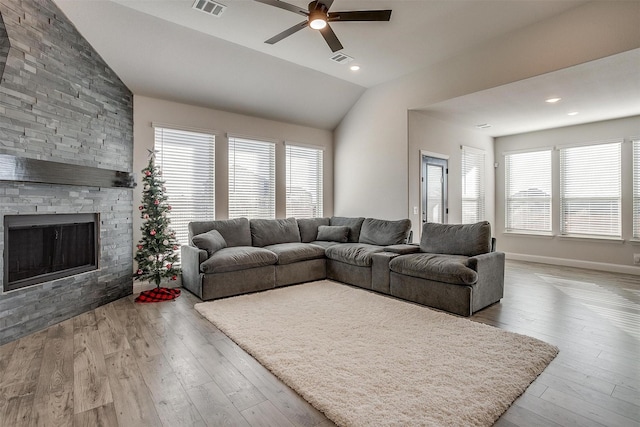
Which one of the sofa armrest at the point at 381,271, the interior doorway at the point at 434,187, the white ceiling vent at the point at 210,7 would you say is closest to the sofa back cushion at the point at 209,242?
the sofa armrest at the point at 381,271

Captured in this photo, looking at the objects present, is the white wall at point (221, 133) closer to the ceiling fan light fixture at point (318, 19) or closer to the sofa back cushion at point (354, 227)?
the sofa back cushion at point (354, 227)

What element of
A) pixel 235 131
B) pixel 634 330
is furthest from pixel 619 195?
pixel 235 131

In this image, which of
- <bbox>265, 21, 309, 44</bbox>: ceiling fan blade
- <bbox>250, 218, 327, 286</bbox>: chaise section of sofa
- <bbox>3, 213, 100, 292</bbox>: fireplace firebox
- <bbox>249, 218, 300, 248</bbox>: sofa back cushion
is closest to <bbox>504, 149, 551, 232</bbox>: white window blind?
<bbox>250, 218, 327, 286</bbox>: chaise section of sofa

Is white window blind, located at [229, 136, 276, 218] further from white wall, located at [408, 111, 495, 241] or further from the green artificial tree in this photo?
white wall, located at [408, 111, 495, 241]

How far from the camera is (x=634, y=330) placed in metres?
Answer: 3.11

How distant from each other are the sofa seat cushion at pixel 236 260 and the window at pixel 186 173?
0.97 metres

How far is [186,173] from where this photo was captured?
514 centimetres

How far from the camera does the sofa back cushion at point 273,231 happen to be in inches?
212

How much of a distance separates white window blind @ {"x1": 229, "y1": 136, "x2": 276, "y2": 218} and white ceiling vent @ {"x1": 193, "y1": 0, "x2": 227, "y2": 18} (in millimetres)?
2210

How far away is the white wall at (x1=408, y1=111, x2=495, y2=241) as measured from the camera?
5.61 meters

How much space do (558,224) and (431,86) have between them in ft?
13.2

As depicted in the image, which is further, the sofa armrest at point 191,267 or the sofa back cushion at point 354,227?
the sofa back cushion at point 354,227

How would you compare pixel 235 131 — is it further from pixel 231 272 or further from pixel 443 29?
pixel 443 29

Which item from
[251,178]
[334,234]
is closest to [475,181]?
[334,234]
